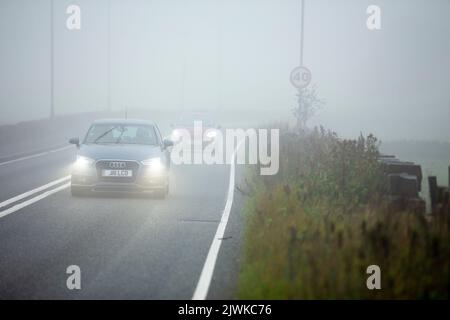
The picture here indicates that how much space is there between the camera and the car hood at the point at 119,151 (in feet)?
48.8

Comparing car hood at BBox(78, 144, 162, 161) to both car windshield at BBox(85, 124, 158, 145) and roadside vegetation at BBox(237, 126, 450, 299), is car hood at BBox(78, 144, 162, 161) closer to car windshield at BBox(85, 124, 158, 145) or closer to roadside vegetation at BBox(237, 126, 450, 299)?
car windshield at BBox(85, 124, 158, 145)

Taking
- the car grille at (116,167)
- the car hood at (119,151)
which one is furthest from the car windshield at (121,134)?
the car grille at (116,167)

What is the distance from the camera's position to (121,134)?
16250mm

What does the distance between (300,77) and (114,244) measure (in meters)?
17.6

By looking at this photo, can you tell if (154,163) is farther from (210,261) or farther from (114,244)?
(210,261)

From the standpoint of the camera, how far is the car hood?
14875 millimetres

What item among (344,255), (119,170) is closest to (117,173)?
(119,170)

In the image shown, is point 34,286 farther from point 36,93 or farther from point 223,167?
point 36,93

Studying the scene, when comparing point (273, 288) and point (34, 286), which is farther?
point (34, 286)

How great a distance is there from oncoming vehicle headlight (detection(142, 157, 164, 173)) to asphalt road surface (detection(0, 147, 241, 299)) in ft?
2.19

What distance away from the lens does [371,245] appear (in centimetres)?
680

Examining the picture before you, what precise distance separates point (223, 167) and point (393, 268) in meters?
17.5

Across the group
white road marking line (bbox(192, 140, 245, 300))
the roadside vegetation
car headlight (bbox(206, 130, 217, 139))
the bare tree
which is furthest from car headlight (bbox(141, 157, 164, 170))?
car headlight (bbox(206, 130, 217, 139))
